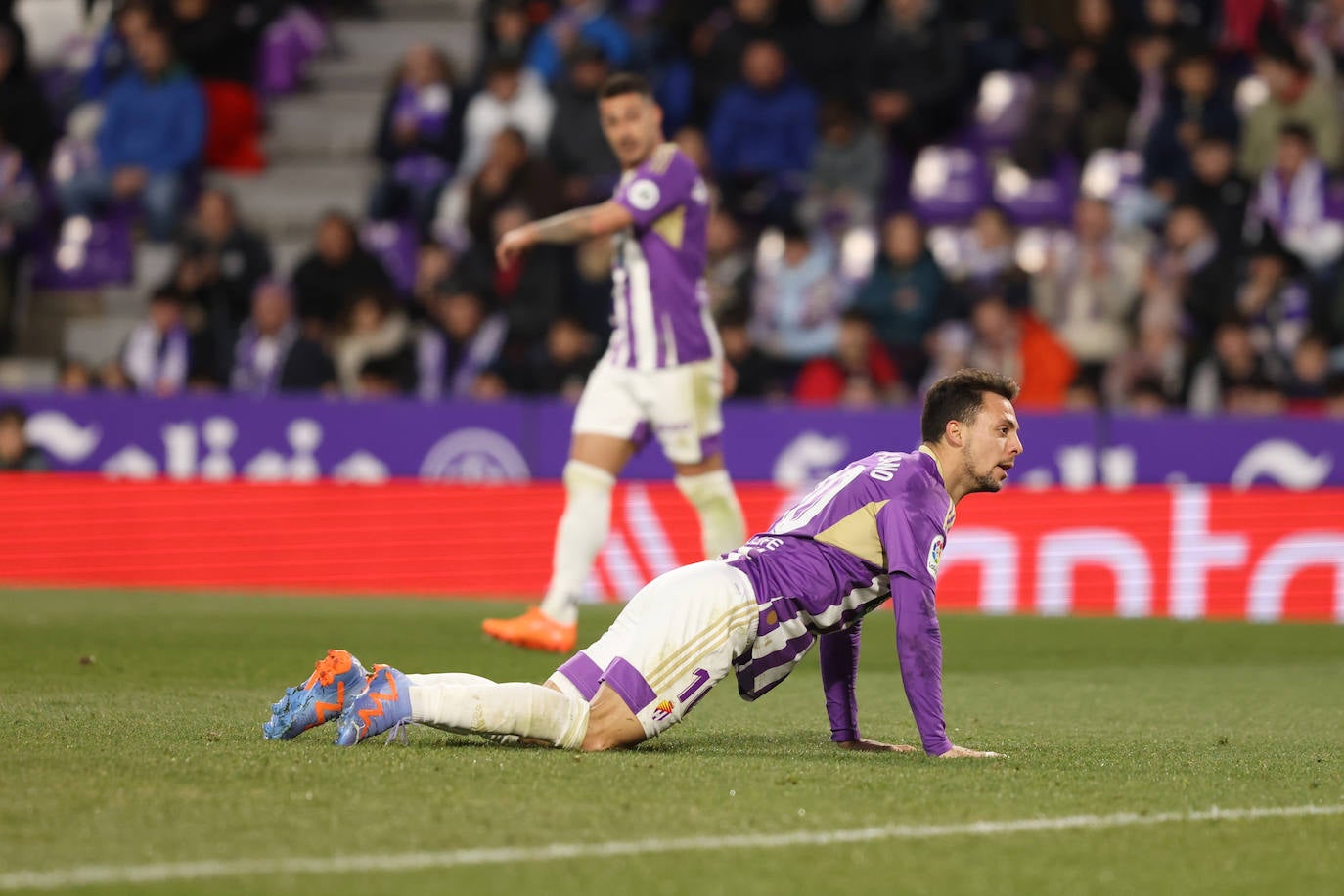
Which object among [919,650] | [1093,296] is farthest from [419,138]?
[919,650]

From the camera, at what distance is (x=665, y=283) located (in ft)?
29.5

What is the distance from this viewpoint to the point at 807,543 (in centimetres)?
580

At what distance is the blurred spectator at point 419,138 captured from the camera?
17250 mm

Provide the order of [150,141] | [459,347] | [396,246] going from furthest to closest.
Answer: [150,141] → [396,246] → [459,347]

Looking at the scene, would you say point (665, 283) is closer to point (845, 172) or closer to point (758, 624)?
point (758, 624)

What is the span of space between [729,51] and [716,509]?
28.0 feet

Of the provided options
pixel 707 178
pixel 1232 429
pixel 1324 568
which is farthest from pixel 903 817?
pixel 707 178

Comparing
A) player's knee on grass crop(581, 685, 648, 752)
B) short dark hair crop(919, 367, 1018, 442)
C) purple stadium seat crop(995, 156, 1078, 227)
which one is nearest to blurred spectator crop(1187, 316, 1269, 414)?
purple stadium seat crop(995, 156, 1078, 227)

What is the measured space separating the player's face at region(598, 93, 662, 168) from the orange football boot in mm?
2152

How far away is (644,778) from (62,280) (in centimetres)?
1443

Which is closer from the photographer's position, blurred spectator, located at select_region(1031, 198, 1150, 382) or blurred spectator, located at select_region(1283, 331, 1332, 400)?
blurred spectator, located at select_region(1283, 331, 1332, 400)

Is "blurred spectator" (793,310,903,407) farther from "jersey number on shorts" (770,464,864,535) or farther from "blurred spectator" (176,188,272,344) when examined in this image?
"jersey number on shorts" (770,464,864,535)

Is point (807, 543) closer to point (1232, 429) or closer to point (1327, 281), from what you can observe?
point (1232, 429)

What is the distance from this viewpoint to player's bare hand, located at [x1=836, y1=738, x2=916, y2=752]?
5941mm
